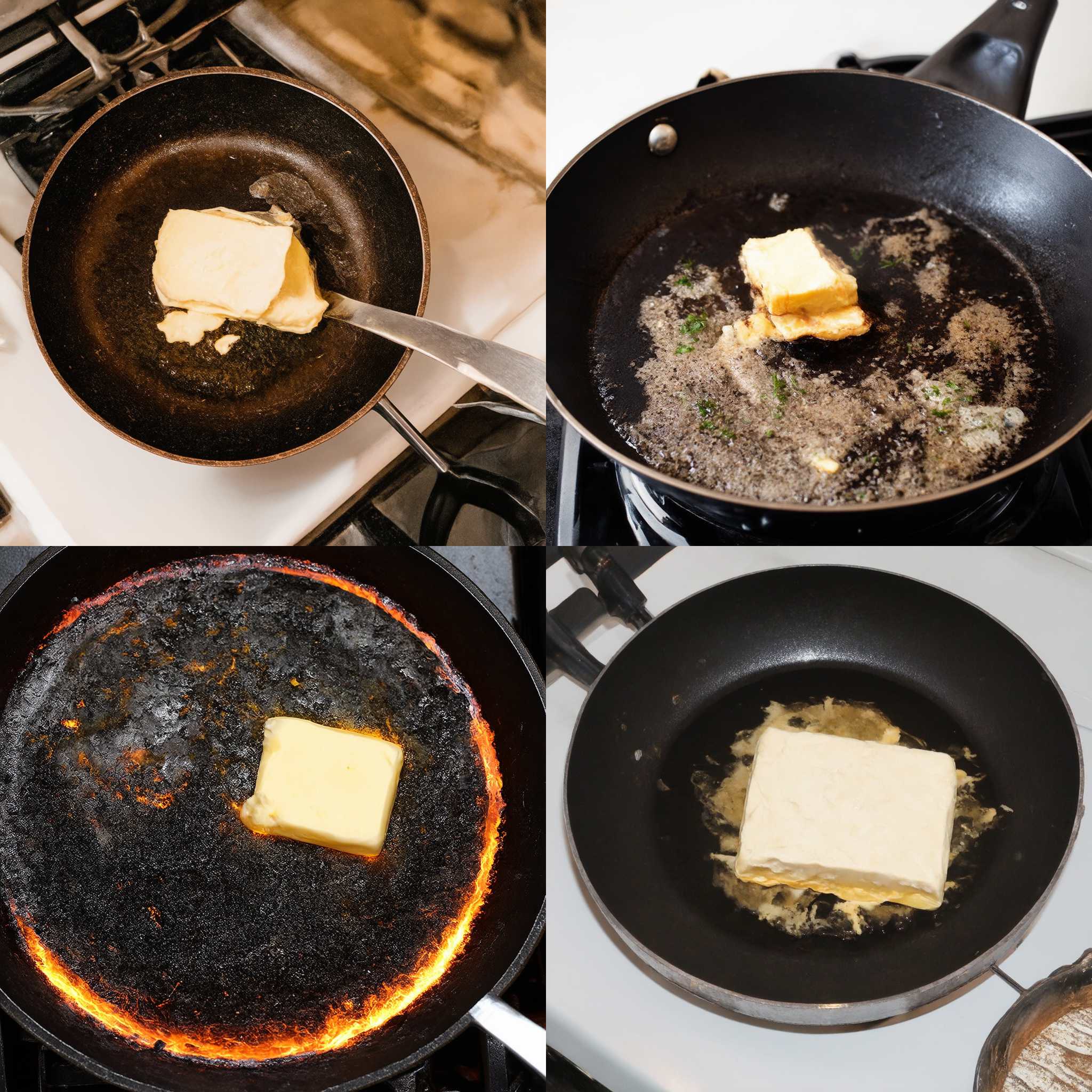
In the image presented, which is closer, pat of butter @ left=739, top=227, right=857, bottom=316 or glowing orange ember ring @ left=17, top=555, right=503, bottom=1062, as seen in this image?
pat of butter @ left=739, top=227, right=857, bottom=316

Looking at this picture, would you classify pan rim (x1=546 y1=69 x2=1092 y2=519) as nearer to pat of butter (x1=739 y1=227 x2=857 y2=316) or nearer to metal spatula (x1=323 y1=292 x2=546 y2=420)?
metal spatula (x1=323 y1=292 x2=546 y2=420)

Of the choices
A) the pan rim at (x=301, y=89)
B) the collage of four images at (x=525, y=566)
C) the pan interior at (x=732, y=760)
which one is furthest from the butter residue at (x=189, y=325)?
the pan interior at (x=732, y=760)

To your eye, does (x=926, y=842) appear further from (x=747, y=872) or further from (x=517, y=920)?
(x=517, y=920)

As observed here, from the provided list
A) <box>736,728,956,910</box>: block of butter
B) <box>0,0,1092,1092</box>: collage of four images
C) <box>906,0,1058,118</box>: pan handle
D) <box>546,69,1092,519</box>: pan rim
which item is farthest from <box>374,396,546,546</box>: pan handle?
<box>906,0,1058,118</box>: pan handle

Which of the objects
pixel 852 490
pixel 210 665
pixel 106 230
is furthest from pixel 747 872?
pixel 106 230

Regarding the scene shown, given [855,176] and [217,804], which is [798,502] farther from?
[217,804]
